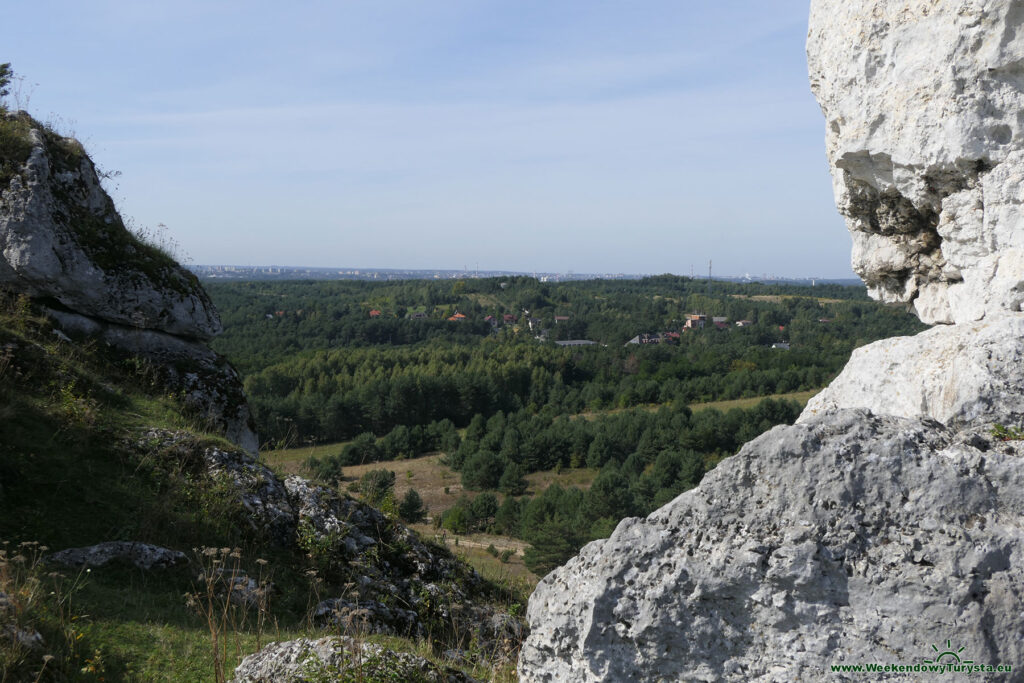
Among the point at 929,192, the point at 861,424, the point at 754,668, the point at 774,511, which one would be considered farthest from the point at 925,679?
the point at 929,192

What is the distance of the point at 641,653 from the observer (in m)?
3.15

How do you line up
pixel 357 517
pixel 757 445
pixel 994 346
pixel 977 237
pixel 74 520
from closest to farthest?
pixel 757 445 → pixel 994 346 → pixel 977 237 → pixel 74 520 → pixel 357 517

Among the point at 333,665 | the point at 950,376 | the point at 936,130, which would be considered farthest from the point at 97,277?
the point at 950,376

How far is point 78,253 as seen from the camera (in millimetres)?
10125

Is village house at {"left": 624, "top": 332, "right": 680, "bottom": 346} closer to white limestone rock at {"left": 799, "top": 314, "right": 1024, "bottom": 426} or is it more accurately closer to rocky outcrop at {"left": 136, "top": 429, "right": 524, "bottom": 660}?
rocky outcrop at {"left": 136, "top": 429, "right": 524, "bottom": 660}

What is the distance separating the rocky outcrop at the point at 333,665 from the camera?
374 cm

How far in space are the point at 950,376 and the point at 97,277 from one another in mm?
11245

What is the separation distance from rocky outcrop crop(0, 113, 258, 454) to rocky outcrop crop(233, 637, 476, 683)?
6.26 m

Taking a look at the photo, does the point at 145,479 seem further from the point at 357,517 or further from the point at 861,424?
the point at 861,424

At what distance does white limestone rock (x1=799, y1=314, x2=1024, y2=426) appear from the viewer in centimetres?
346

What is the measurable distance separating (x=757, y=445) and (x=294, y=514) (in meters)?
6.08

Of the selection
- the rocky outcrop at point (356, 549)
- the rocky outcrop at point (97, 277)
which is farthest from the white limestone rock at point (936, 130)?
the rocky outcrop at point (97, 277)

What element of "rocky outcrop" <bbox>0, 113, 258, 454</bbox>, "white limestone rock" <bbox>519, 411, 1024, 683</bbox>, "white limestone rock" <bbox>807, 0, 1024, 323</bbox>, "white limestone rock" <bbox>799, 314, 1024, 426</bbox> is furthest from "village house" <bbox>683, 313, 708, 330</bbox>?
"white limestone rock" <bbox>519, 411, 1024, 683</bbox>

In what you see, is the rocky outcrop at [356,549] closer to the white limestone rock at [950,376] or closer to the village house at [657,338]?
the white limestone rock at [950,376]
